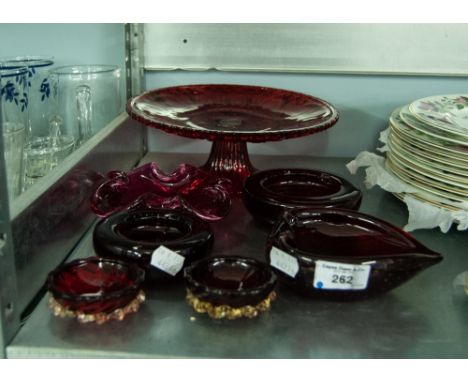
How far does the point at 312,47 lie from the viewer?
1120 mm

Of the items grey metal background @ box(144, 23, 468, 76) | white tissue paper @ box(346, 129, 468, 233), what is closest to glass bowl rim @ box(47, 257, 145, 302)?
white tissue paper @ box(346, 129, 468, 233)

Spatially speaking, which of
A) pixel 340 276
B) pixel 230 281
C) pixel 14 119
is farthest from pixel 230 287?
pixel 14 119

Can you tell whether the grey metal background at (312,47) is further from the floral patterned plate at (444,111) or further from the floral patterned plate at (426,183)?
the floral patterned plate at (426,183)

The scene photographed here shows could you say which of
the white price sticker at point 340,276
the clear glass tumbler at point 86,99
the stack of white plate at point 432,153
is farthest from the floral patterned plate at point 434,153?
the clear glass tumbler at point 86,99

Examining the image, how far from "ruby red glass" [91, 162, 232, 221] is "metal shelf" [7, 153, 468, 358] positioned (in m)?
0.17

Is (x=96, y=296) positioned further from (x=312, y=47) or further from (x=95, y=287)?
(x=312, y=47)

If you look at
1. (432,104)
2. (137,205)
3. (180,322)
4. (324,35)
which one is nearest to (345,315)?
(180,322)

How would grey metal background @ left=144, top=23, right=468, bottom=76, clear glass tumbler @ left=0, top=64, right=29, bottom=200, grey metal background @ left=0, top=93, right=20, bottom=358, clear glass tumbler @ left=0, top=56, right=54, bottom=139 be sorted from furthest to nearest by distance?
grey metal background @ left=144, top=23, right=468, bottom=76
clear glass tumbler @ left=0, top=56, right=54, bottom=139
clear glass tumbler @ left=0, top=64, right=29, bottom=200
grey metal background @ left=0, top=93, right=20, bottom=358

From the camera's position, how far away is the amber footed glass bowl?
0.62m

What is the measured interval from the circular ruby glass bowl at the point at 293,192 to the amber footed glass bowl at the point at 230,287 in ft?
0.46

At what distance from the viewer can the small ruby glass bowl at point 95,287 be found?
0.60 metres

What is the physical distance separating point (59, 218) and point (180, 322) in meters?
0.23

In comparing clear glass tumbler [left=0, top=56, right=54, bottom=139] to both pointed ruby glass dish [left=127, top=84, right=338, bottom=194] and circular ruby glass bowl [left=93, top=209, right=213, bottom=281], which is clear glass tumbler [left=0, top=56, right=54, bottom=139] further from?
circular ruby glass bowl [left=93, top=209, right=213, bottom=281]

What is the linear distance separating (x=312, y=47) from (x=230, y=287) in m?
0.61
